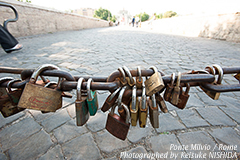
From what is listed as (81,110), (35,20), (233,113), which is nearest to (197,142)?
(233,113)

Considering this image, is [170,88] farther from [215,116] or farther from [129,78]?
[215,116]

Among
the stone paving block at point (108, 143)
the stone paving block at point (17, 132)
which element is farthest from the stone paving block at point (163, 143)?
the stone paving block at point (17, 132)

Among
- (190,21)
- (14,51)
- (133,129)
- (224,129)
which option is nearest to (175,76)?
(133,129)

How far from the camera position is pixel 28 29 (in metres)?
7.34

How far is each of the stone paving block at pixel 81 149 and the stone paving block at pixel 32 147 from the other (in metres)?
0.19

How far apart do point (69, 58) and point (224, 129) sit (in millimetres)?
3793

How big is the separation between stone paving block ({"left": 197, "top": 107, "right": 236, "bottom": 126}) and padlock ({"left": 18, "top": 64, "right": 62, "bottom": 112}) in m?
1.73

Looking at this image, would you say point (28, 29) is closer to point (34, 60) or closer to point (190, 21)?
point (34, 60)

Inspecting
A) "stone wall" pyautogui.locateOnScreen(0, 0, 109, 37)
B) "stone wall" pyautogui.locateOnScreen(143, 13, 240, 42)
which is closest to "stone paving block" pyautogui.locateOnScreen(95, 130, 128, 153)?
"stone wall" pyautogui.locateOnScreen(0, 0, 109, 37)

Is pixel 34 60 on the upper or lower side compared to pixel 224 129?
upper

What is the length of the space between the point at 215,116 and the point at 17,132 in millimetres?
2388

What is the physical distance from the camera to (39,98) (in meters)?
0.57

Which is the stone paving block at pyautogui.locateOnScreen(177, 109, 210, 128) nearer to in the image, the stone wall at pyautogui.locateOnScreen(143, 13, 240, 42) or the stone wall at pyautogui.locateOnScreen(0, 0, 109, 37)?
the stone wall at pyautogui.locateOnScreen(143, 13, 240, 42)

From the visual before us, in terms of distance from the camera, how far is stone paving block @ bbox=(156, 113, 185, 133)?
1386mm
